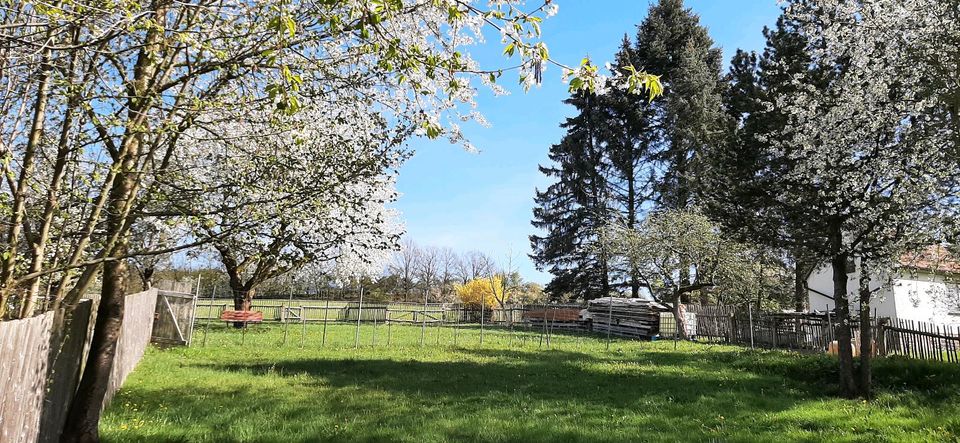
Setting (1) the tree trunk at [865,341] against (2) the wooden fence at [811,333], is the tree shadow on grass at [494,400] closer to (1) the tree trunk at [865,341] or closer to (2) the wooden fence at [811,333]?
(1) the tree trunk at [865,341]

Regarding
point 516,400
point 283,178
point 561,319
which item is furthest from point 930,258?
point 561,319

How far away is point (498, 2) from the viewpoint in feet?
11.2

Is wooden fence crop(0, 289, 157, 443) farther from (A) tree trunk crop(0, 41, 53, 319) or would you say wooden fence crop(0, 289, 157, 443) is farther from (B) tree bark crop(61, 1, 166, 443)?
(A) tree trunk crop(0, 41, 53, 319)

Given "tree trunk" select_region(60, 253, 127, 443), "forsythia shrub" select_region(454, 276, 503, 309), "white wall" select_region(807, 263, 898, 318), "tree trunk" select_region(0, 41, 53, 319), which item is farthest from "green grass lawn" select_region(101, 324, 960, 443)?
"forsythia shrub" select_region(454, 276, 503, 309)

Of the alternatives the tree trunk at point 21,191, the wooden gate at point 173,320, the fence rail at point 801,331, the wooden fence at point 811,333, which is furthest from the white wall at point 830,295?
the tree trunk at point 21,191

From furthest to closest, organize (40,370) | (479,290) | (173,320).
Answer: (479,290) → (173,320) → (40,370)

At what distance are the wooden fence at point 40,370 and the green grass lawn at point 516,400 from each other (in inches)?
45.1

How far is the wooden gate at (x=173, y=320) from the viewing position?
16.9 meters

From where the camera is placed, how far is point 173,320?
16953mm

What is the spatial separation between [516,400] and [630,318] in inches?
811

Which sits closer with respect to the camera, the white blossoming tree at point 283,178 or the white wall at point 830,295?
the white blossoming tree at point 283,178

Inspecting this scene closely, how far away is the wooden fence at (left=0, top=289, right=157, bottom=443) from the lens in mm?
3676

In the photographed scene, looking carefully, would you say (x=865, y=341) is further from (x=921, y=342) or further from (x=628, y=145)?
(x=628, y=145)

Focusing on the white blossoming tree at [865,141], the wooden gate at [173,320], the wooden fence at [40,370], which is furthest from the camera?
the wooden gate at [173,320]
